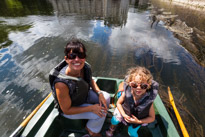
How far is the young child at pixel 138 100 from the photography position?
2.01 metres

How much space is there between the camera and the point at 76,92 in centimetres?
194

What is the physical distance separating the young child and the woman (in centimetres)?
48

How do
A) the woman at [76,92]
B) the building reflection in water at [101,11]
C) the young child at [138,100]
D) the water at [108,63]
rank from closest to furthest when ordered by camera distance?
the woman at [76,92]
the young child at [138,100]
the water at [108,63]
the building reflection in water at [101,11]

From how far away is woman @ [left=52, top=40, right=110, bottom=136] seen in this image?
5.70 ft

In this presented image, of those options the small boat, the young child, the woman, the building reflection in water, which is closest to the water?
the small boat

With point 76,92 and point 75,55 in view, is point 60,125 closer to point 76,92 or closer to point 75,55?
A: point 76,92

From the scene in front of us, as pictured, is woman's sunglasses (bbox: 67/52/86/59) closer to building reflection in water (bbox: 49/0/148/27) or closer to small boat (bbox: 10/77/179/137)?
small boat (bbox: 10/77/179/137)

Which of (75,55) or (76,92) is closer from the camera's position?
(75,55)

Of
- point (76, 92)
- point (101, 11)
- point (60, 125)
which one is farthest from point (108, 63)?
point (101, 11)

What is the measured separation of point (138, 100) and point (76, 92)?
127 cm

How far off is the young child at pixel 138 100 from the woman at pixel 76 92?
0.48 metres

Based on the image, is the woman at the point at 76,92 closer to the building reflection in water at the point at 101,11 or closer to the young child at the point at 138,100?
the young child at the point at 138,100

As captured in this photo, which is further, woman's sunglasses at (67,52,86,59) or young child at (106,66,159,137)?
young child at (106,66,159,137)

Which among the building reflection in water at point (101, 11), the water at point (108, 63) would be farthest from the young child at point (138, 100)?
→ the building reflection in water at point (101, 11)
